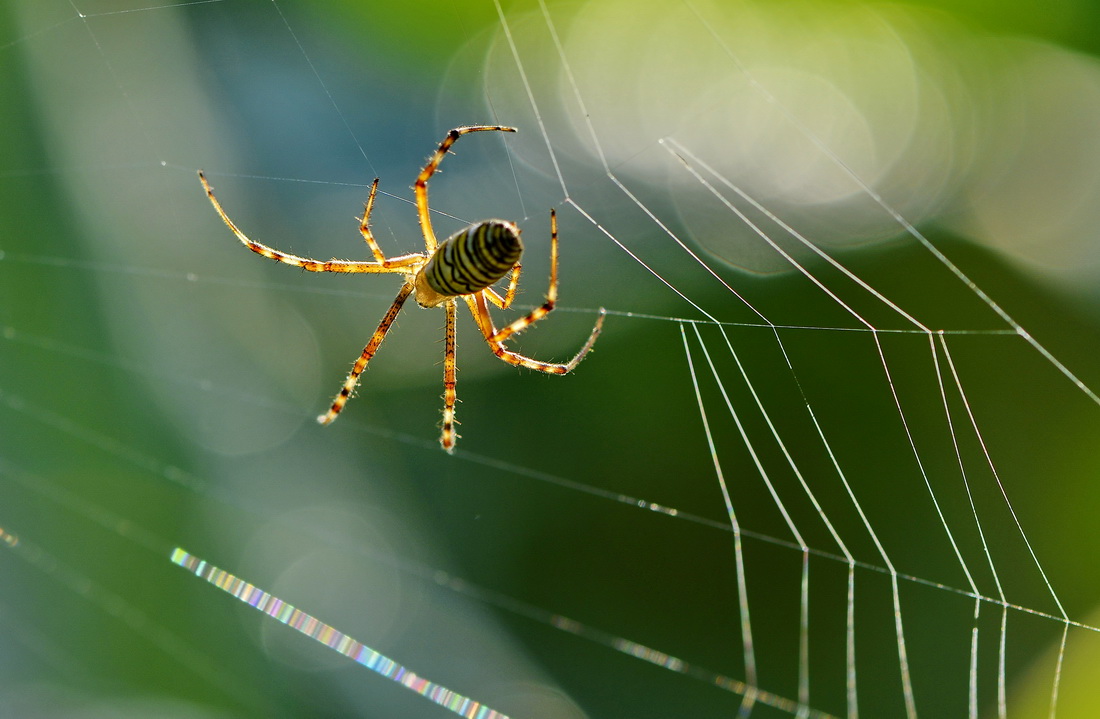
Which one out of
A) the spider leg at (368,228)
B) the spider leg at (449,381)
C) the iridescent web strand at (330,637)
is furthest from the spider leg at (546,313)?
the iridescent web strand at (330,637)

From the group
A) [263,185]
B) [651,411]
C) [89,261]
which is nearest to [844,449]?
[651,411]

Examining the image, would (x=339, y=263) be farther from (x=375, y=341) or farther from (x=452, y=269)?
(x=452, y=269)

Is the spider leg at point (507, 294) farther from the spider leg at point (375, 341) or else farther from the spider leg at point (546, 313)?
the spider leg at point (375, 341)

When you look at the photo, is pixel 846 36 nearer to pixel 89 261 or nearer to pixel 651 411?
pixel 651 411

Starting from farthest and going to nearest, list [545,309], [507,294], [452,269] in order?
1. [507,294]
2. [545,309]
3. [452,269]

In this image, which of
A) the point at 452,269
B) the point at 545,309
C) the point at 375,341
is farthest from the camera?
the point at 375,341

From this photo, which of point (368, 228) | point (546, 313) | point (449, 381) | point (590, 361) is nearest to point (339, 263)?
point (368, 228)

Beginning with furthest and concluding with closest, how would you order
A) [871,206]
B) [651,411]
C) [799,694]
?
[651,411] → [799,694] → [871,206]
